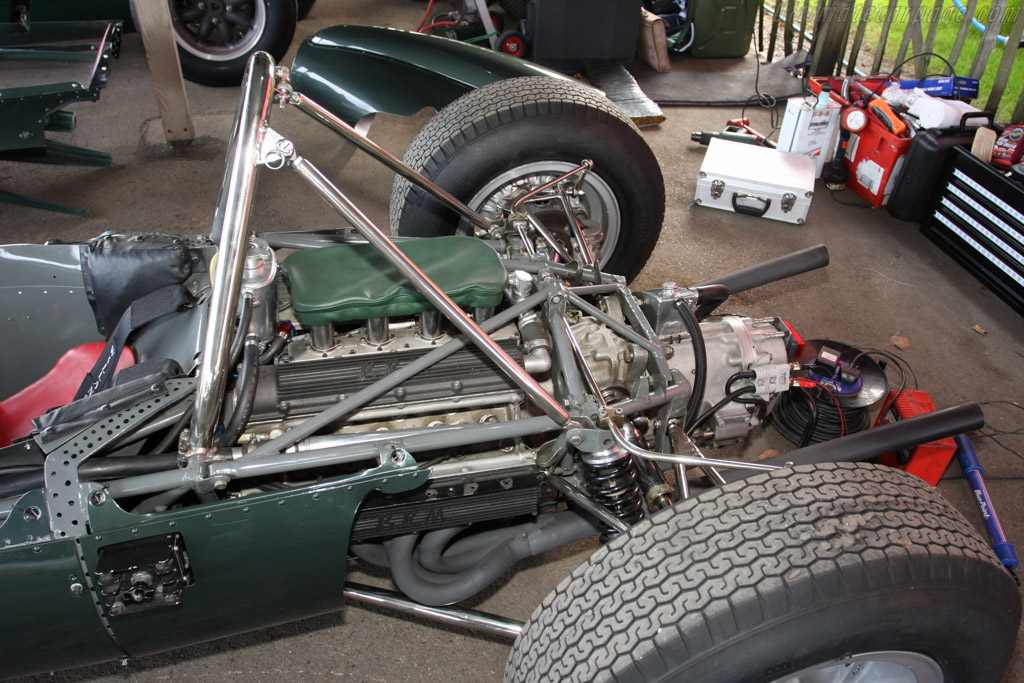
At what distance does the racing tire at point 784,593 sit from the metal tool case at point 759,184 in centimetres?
292

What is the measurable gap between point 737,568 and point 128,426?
1.27 meters

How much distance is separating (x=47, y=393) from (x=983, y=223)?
422 centimetres

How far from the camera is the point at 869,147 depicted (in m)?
4.43

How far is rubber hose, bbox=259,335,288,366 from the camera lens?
182 cm

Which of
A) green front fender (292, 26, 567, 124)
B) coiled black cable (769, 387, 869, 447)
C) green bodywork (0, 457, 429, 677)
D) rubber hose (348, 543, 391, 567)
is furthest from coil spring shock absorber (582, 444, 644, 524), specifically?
green front fender (292, 26, 567, 124)

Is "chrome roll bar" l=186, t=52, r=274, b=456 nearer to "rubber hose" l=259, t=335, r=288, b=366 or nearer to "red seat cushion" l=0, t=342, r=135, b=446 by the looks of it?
"rubber hose" l=259, t=335, r=288, b=366

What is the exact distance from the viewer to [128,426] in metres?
1.56

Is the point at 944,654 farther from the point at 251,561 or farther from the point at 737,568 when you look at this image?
the point at 251,561

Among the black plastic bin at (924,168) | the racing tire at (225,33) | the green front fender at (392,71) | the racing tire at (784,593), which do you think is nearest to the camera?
the racing tire at (784,593)

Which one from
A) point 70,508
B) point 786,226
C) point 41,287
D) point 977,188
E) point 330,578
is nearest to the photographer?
point 70,508

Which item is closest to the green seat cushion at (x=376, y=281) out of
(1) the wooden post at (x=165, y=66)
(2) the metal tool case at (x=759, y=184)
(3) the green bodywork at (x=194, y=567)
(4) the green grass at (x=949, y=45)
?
(3) the green bodywork at (x=194, y=567)

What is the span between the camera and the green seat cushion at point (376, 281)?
1.78m

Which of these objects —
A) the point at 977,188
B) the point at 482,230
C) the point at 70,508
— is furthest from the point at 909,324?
the point at 70,508

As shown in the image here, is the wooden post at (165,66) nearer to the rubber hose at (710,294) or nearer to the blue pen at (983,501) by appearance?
the rubber hose at (710,294)
